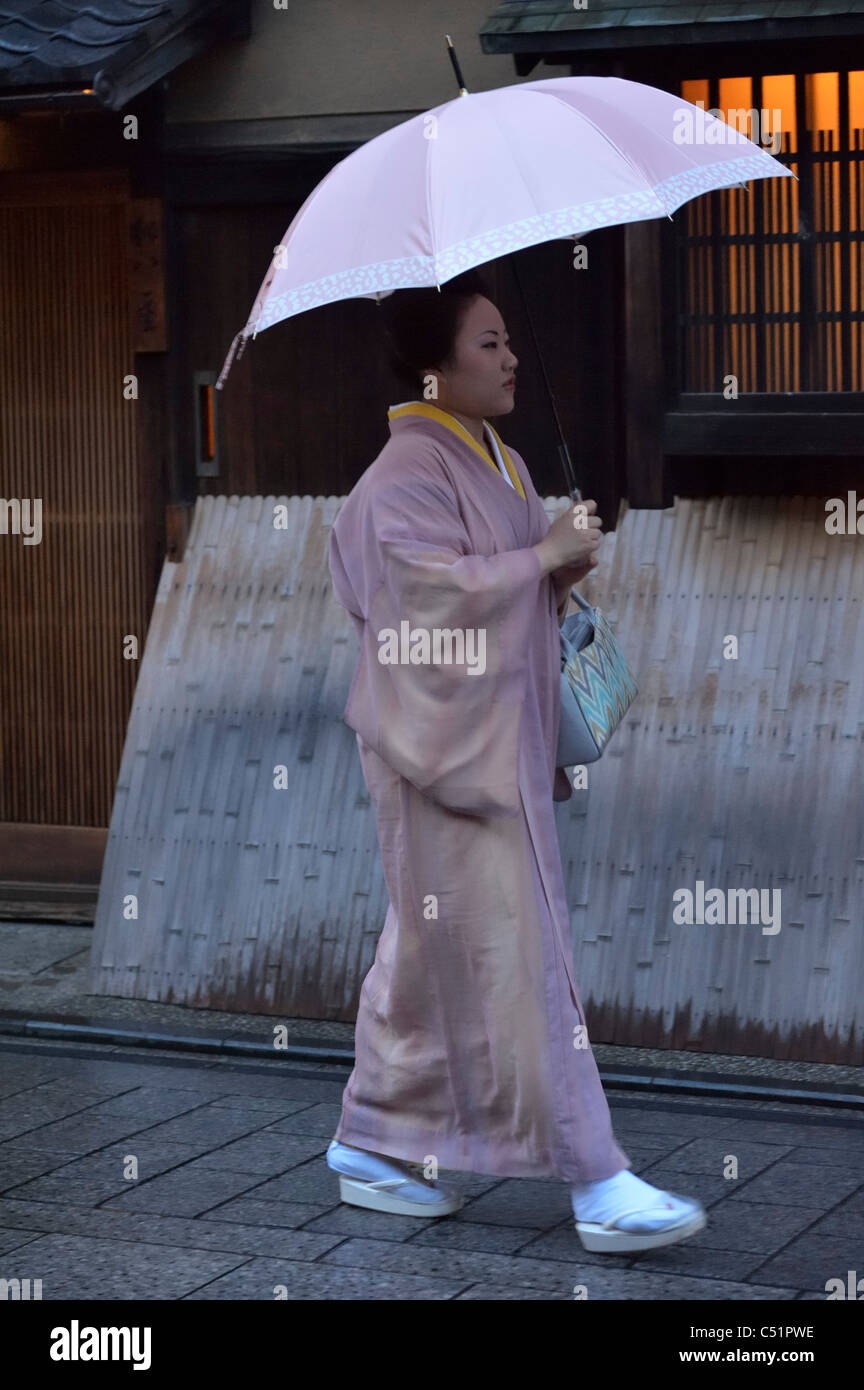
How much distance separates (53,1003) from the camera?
6672mm

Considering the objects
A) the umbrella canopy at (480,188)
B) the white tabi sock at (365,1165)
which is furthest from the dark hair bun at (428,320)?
the white tabi sock at (365,1165)

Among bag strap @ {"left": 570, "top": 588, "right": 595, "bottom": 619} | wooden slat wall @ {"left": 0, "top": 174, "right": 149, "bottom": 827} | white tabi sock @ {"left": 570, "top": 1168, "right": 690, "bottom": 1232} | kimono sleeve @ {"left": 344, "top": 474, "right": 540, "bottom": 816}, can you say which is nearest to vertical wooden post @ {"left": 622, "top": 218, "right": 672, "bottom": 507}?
bag strap @ {"left": 570, "top": 588, "right": 595, "bottom": 619}

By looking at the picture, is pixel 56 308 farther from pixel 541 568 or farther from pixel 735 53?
pixel 541 568

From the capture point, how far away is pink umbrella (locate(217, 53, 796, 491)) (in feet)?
13.5

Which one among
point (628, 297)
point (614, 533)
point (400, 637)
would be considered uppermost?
point (628, 297)

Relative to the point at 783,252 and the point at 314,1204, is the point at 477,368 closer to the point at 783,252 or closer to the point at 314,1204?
the point at 314,1204

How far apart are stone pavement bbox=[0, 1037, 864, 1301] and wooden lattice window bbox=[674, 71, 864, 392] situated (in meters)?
2.54

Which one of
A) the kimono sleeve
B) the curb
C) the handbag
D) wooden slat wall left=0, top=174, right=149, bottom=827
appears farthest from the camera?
wooden slat wall left=0, top=174, right=149, bottom=827

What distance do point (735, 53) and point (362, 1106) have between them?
3708mm

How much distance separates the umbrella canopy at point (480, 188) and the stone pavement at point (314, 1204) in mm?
2032

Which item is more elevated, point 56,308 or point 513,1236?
point 56,308

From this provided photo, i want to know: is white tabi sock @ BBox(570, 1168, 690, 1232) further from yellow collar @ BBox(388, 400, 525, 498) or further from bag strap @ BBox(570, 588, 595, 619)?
yellow collar @ BBox(388, 400, 525, 498)

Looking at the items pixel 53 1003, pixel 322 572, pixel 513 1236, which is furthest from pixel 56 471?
pixel 513 1236

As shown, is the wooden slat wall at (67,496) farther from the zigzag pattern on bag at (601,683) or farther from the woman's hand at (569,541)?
the woman's hand at (569,541)
